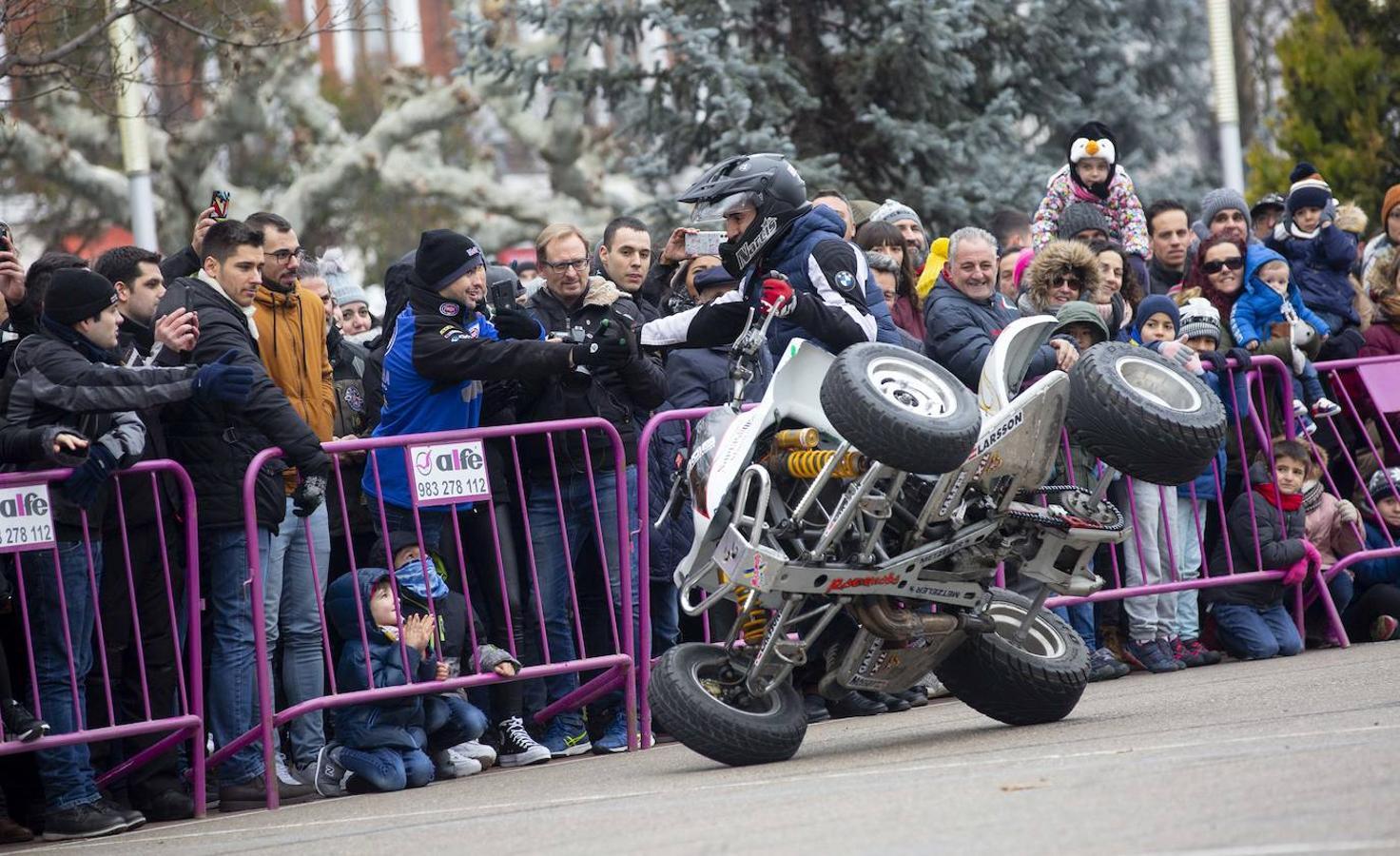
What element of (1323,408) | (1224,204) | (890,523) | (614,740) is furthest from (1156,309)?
(890,523)

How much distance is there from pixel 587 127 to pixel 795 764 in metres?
22.5

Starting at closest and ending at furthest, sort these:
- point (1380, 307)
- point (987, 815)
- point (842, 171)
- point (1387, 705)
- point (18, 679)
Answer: point (987, 815)
point (1387, 705)
point (18, 679)
point (1380, 307)
point (842, 171)

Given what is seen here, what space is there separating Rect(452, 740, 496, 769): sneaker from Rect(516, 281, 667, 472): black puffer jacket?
50.0 inches

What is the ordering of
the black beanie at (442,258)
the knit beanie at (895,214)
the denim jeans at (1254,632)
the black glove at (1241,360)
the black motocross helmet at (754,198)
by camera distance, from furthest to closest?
1. the knit beanie at (895,214)
2. the black glove at (1241,360)
3. the denim jeans at (1254,632)
4. the black beanie at (442,258)
5. the black motocross helmet at (754,198)

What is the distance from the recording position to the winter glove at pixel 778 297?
7.77 m

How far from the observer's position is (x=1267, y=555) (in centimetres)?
1121

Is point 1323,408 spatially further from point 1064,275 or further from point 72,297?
point 72,297

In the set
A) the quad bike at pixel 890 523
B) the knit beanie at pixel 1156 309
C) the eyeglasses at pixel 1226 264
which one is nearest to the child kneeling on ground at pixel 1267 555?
the knit beanie at pixel 1156 309

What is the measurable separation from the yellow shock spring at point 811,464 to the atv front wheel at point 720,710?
2.42 ft

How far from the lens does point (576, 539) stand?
385 inches

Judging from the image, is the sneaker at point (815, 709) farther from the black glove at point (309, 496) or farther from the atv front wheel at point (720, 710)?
the black glove at point (309, 496)

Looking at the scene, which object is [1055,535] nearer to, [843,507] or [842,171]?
[843,507]

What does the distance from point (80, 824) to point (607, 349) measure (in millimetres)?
2906

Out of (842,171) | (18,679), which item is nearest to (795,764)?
(18,679)
